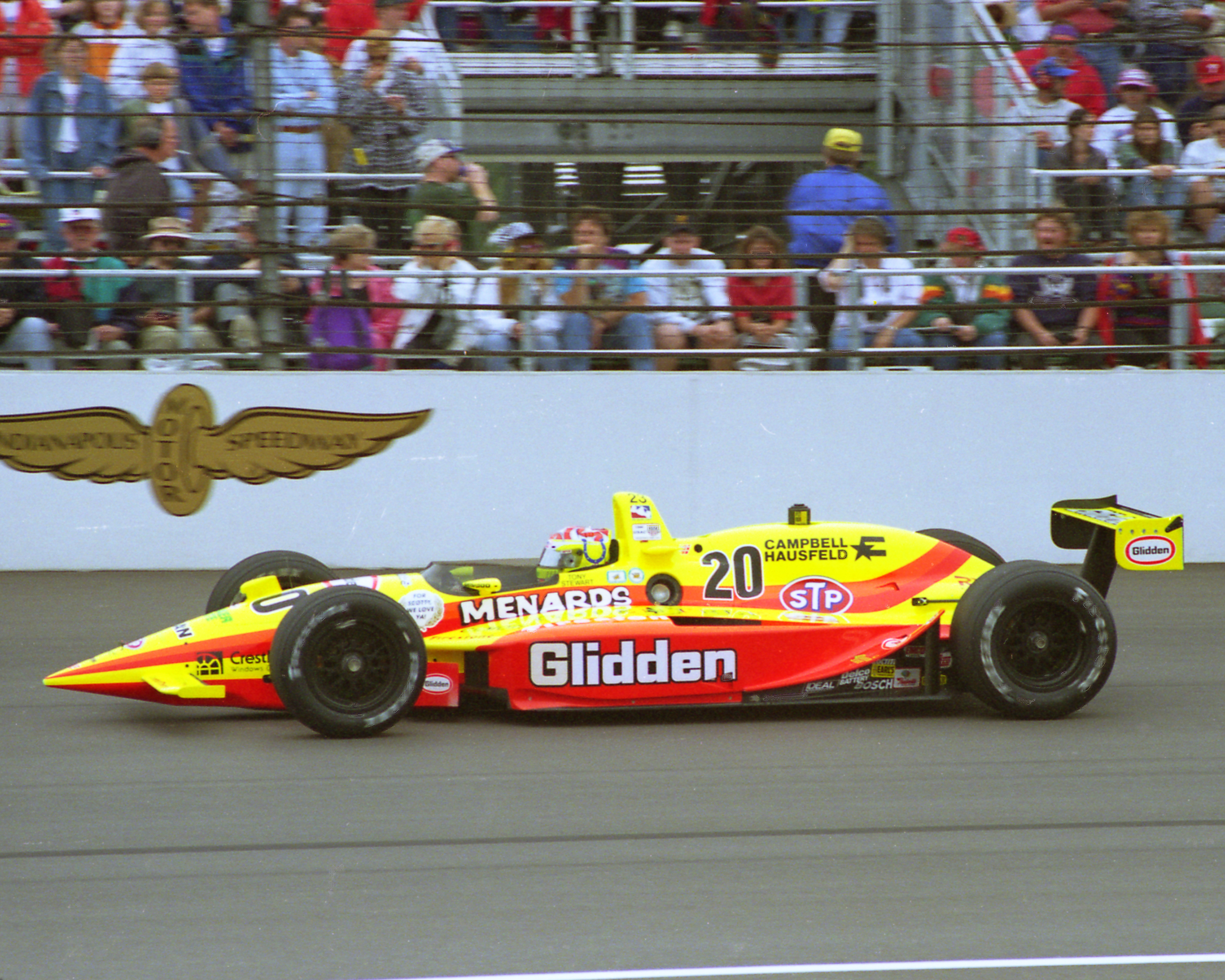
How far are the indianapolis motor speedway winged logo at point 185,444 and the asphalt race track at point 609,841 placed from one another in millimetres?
2896

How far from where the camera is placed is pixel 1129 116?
33.6ft

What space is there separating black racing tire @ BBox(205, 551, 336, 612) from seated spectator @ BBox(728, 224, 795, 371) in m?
3.75

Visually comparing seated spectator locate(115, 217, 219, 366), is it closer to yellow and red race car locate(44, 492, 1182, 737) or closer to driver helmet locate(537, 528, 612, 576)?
yellow and red race car locate(44, 492, 1182, 737)

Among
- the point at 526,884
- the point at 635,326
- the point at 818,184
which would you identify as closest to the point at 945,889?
the point at 526,884

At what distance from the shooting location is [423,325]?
30.9 ft

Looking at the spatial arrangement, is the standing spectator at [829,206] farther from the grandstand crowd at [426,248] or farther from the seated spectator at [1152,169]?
the seated spectator at [1152,169]

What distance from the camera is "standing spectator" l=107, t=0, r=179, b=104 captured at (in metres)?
9.77

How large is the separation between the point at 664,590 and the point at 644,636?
27cm

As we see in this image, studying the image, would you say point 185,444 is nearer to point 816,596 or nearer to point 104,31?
point 104,31

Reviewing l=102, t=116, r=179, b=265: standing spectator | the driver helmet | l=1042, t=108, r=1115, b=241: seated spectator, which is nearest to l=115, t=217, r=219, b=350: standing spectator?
l=102, t=116, r=179, b=265: standing spectator

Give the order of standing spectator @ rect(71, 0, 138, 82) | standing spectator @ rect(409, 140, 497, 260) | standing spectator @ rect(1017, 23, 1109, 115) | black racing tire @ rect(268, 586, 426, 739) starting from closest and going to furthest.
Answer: black racing tire @ rect(268, 586, 426, 739), standing spectator @ rect(409, 140, 497, 260), standing spectator @ rect(71, 0, 138, 82), standing spectator @ rect(1017, 23, 1109, 115)

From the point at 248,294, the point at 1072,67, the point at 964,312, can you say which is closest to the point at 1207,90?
the point at 1072,67

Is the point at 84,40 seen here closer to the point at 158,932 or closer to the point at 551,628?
the point at 551,628

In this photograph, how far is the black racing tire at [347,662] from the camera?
534cm
